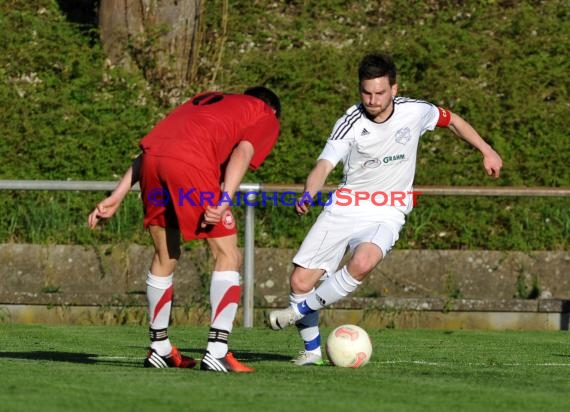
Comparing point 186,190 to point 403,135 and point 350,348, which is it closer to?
point 350,348

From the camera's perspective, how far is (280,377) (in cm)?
698

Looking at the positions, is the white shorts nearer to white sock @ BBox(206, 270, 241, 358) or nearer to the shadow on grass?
the shadow on grass

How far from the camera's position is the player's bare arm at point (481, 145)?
28.2 ft

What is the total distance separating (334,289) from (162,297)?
1.19 metres

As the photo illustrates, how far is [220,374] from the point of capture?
7.02m

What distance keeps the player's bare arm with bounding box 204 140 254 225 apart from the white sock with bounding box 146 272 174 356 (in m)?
0.78

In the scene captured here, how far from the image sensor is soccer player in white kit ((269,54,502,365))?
8320 millimetres

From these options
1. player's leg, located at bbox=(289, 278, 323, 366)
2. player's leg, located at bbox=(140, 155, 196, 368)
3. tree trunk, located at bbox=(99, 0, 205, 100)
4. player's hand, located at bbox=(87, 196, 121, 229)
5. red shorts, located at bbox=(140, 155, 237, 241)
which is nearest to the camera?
red shorts, located at bbox=(140, 155, 237, 241)

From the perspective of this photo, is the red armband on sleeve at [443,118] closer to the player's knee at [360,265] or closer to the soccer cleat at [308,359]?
the player's knee at [360,265]

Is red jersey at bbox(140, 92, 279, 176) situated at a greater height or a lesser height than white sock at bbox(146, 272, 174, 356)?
greater

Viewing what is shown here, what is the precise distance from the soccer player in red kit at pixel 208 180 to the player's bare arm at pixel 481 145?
177 cm

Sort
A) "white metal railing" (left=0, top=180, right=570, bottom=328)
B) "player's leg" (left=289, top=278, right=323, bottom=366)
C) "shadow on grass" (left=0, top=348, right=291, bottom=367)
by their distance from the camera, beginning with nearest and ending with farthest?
"shadow on grass" (left=0, top=348, right=291, bottom=367) → "player's leg" (left=289, top=278, right=323, bottom=366) → "white metal railing" (left=0, top=180, right=570, bottom=328)

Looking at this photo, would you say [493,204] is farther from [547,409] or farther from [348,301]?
[547,409]

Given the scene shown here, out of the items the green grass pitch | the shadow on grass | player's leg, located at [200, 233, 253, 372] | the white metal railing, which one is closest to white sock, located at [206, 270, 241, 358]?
player's leg, located at [200, 233, 253, 372]
